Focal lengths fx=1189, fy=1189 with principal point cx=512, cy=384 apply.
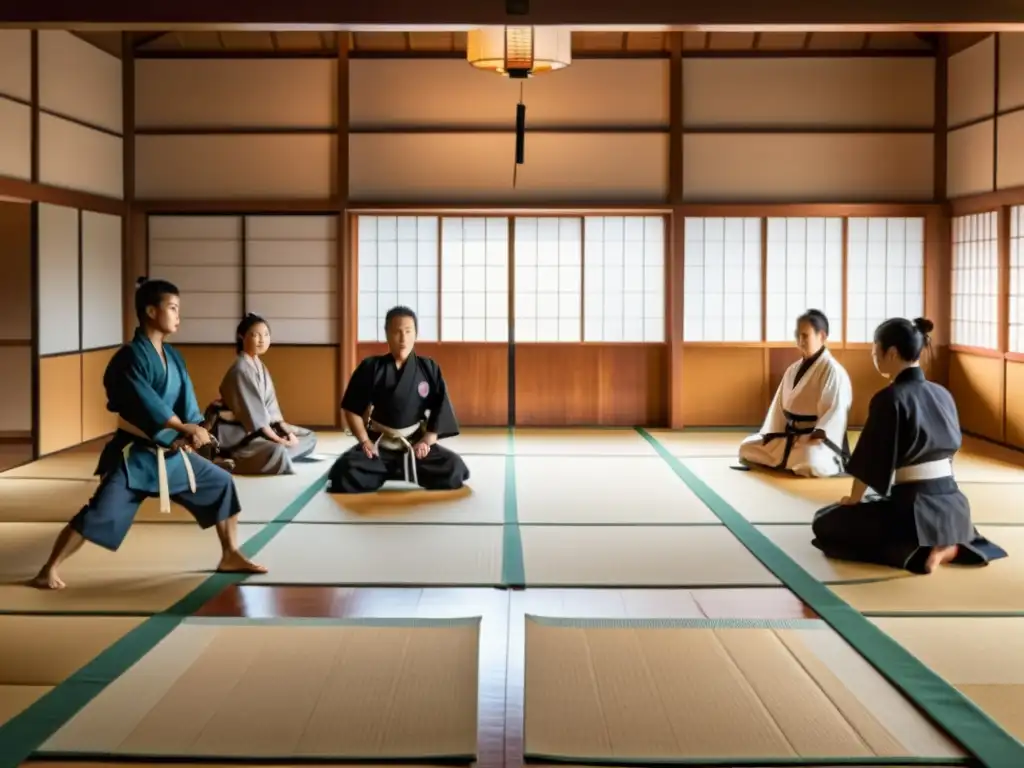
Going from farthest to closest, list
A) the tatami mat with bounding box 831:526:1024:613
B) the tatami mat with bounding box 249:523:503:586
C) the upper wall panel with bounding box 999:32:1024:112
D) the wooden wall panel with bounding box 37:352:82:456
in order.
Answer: the upper wall panel with bounding box 999:32:1024:112 → the wooden wall panel with bounding box 37:352:82:456 → the tatami mat with bounding box 249:523:503:586 → the tatami mat with bounding box 831:526:1024:613

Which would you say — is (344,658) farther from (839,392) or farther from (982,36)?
(982,36)

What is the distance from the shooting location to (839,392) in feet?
23.2

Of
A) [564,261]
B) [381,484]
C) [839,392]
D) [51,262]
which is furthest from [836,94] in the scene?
[51,262]

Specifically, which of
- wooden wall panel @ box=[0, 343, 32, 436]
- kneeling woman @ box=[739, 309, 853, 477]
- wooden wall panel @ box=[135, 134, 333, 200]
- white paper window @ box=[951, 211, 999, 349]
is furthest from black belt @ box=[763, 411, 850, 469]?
wooden wall panel @ box=[0, 343, 32, 436]

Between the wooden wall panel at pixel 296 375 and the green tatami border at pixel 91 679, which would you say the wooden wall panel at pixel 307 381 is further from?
the green tatami border at pixel 91 679

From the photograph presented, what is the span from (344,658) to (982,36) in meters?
7.20

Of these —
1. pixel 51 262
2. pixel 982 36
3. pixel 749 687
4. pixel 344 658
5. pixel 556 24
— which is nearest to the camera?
pixel 749 687

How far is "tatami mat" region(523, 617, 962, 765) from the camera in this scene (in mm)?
2754

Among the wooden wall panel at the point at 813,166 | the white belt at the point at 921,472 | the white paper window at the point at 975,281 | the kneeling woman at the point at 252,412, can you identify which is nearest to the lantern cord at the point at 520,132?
the wooden wall panel at the point at 813,166

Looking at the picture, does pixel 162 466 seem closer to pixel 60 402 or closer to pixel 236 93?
pixel 60 402

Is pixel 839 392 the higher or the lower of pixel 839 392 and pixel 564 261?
the lower

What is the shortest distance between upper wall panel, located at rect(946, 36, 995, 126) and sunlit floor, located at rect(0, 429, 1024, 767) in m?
3.81

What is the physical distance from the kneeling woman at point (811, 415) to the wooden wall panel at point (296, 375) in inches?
145

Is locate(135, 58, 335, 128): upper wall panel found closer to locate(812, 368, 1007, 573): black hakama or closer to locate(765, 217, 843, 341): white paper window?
locate(765, 217, 843, 341): white paper window
